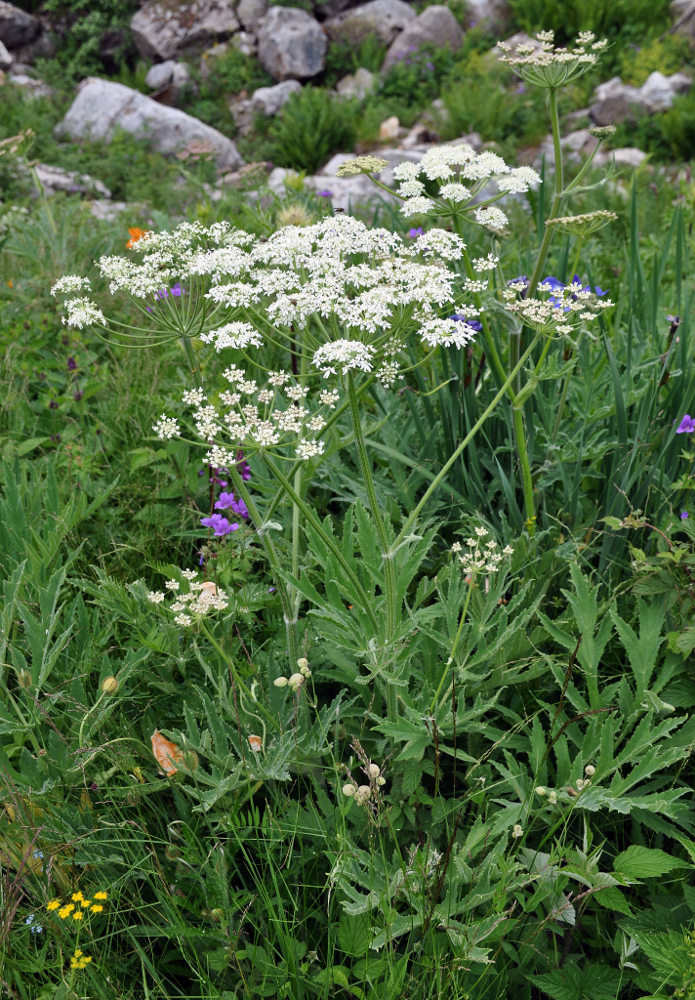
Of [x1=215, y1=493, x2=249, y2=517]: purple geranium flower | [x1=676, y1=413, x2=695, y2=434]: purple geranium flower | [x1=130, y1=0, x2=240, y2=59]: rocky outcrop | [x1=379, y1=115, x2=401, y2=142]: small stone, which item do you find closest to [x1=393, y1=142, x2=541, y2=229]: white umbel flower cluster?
[x1=676, y1=413, x2=695, y2=434]: purple geranium flower

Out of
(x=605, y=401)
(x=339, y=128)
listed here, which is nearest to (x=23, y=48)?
(x=339, y=128)

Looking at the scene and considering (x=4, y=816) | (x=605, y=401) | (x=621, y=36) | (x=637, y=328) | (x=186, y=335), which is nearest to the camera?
(x=186, y=335)

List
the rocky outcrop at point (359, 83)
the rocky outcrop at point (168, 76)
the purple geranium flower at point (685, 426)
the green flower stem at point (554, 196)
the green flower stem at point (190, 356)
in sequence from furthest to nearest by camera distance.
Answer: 1. the rocky outcrop at point (168, 76)
2. the rocky outcrop at point (359, 83)
3. the purple geranium flower at point (685, 426)
4. the green flower stem at point (554, 196)
5. the green flower stem at point (190, 356)

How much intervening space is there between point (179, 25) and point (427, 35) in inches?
151

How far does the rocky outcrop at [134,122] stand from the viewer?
936 cm

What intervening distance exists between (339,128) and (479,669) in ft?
31.1

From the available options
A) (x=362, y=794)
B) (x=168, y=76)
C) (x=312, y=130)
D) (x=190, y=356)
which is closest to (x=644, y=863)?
(x=362, y=794)

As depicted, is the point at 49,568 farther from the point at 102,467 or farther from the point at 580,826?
the point at 580,826

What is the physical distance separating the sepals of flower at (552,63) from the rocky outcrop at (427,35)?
1051 cm

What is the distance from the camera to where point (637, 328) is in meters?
2.66

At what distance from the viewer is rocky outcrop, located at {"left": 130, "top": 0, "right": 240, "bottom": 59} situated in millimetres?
11820

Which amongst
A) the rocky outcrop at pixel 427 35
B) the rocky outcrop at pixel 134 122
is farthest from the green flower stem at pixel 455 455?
the rocky outcrop at pixel 427 35

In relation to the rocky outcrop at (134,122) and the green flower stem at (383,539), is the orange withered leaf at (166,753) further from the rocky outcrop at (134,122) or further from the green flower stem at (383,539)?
the rocky outcrop at (134,122)

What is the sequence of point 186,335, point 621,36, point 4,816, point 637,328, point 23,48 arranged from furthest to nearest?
point 23,48 < point 621,36 < point 637,328 < point 4,816 < point 186,335
